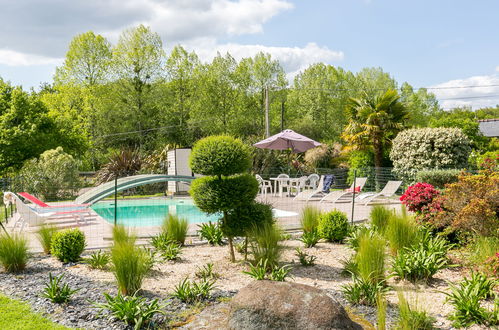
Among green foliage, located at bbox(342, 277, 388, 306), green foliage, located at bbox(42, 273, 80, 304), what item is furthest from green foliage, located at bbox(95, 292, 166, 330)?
green foliage, located at bbox(342, 277, 388, 306)

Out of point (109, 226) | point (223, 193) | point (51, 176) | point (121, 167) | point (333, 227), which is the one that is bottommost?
point (109, 226)

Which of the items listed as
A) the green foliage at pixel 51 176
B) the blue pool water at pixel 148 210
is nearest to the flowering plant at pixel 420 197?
the blue pool water at pixel 148 210

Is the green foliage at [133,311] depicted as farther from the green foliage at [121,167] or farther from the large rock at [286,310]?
the green foliage at [121,167]

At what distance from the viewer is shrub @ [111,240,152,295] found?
15.6ft

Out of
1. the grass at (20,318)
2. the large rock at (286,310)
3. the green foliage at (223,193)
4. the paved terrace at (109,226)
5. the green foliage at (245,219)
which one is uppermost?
the green foliage at (223,193)

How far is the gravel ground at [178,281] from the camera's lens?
446 cm

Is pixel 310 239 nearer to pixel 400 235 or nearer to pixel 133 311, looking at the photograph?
pixel 400 235

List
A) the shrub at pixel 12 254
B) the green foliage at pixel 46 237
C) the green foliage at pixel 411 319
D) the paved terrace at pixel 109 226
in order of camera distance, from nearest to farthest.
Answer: the green foliage at pixel 411 319
the shrub at pixel 12 254
the green foliage at pixel 46 237
the paved terrace at pixel 109 226

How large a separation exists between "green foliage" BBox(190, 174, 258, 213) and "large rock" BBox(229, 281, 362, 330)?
2.46 m

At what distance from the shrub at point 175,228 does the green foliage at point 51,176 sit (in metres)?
10.0

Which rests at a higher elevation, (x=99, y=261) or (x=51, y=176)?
(x=51, y=176)

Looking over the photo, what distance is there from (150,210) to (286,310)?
41.7 feet

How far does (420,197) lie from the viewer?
805 centimetres

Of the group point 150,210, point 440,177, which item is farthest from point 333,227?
point 150,210
